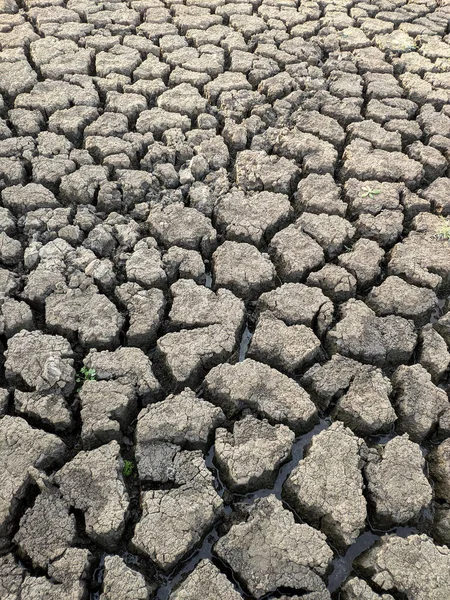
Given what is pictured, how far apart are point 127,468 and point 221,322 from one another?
836mm

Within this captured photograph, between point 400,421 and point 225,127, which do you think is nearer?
point 400,421

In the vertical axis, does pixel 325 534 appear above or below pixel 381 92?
below

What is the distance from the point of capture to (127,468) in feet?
6.91

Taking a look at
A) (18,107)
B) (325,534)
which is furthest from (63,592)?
(18,107)

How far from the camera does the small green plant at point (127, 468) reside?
2094 millimetres

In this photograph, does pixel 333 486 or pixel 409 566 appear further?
pixel 333 486

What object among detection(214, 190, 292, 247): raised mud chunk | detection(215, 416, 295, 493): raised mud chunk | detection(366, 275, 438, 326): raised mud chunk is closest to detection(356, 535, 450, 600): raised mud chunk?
detection(215, 416, 295, 493): raised mud chunk

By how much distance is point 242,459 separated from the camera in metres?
2.09

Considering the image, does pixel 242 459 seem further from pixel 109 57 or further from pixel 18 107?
pixel 109 57

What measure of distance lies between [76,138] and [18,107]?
1.95 feet

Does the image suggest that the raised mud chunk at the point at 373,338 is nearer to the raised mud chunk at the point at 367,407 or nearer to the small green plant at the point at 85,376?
the raised mud chunk at the point at 367,407

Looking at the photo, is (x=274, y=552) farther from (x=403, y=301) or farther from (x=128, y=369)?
(x=403, y=301)

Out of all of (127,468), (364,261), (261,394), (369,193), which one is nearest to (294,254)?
(364,261)

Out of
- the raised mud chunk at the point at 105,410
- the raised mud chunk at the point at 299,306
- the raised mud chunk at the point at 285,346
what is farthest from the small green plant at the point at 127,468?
the raised mud chunk at the point at 299,306
